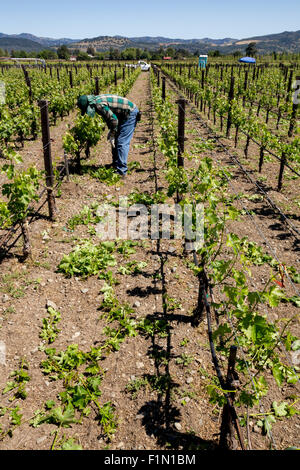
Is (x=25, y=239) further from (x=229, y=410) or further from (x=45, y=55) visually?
(x=45, y=55)

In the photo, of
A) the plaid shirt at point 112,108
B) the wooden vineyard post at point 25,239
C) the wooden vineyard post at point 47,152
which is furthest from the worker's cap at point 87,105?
the wooden vineyard post at point 25,239

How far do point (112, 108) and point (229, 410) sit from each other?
20.9ft

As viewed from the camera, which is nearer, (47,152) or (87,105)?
(47,152)

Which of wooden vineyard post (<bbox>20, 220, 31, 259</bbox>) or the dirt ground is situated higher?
wooden vineyard post (<bbox>20, 220, 31, 259</bbox>)

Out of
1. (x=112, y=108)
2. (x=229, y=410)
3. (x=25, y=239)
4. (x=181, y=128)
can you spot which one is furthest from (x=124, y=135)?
(x=229, y=410)

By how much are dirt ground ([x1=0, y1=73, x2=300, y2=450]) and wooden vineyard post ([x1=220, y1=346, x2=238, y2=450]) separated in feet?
0.96

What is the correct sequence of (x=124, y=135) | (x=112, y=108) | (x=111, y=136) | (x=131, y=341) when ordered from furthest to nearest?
(x=124, y=135)
(x=111, y=136)
(x=112, y=108)
(x=131, y=341)

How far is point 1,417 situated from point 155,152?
8.35 m

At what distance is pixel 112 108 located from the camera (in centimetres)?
745

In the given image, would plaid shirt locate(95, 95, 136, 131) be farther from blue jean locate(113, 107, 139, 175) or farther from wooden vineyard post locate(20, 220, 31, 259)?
wooden vineyard post locate(20, 220, 31, 259)

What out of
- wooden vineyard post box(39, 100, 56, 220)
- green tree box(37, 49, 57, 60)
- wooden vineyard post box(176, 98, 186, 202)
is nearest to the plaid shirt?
wooden vineyard post box(39, 100, 56, 220)

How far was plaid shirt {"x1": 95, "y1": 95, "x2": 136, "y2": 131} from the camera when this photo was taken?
7172mm

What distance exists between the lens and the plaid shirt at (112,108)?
717 cm

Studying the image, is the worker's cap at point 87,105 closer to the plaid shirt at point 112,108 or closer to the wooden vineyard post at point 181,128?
the plaid shirt at point 112,108
